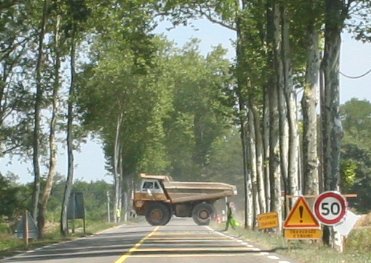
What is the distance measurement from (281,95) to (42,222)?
1654cm

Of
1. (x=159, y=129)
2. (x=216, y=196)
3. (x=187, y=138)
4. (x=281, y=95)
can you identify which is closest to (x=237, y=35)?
(x=281, y=95)

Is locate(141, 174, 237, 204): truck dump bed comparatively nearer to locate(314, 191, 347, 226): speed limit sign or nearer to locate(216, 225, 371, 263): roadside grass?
locate(216, 225, 371, 263): roadside grass

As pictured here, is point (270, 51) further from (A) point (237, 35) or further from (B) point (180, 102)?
(B) point (180, 102)

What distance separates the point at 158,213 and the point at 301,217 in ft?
137

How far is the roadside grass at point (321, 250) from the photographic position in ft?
72.2

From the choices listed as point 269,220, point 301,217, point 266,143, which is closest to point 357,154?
point 266,143

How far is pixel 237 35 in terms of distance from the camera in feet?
158

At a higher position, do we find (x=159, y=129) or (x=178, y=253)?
(x=159, y=129)

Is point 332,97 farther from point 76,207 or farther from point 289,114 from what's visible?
point 76,207

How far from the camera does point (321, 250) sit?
2548 centimetres

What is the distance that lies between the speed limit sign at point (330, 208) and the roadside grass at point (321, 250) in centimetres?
Result: 80

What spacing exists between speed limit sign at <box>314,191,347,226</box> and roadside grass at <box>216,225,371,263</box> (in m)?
0.80

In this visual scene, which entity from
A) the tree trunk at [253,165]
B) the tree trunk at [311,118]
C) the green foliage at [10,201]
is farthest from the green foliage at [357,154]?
the green foliage at [10,201]

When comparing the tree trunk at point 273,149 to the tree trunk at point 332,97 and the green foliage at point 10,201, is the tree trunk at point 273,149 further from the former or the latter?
the green foliage at point 10,201
